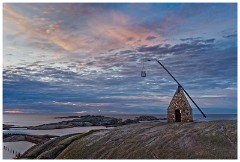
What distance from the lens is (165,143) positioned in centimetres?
2320

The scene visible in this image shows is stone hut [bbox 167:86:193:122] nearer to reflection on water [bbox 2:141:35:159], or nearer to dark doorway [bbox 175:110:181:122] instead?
dark doorway [bbox 175:110:181:122]

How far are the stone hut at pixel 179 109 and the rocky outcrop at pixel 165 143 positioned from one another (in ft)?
11.5

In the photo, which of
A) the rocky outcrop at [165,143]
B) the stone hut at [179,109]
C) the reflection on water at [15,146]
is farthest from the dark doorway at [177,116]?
the reflection on water at [15,146]

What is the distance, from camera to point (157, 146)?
23094mm

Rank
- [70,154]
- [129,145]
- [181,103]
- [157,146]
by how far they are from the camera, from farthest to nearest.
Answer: [181,103] → [70,154] → [129,145] → [157,146]

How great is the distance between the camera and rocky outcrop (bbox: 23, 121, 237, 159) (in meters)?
21.1

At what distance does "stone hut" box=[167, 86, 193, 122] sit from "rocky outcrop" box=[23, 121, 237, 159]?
3.51 metres

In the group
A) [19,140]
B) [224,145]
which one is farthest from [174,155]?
[19,140]

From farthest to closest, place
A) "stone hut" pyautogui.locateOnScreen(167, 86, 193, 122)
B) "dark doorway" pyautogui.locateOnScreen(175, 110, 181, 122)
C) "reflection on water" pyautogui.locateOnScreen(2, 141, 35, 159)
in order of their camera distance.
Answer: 1. "reflection on water" pyautogui.locateOnScreen(2, 141, 35, 159)
2. "dark doorway" pyautogui.locateOnScreen(175, 110, 181, 122)
3. "stone hut" pyautogui.locateOnScreen(167, 86, 193, 122)

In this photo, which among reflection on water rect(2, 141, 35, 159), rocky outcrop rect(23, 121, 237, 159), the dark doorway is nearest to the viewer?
rocky outcrop rect(23, 121, 237, 159)

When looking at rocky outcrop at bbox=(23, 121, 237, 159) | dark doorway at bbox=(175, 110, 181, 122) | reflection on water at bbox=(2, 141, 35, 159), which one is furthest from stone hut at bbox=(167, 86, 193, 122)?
reflection on water at bbox=(2, 141, 35, 159)

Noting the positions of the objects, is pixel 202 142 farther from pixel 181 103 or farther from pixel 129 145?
pixel 181 103

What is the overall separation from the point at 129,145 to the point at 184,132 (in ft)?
15.1

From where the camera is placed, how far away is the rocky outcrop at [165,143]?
21109mm
